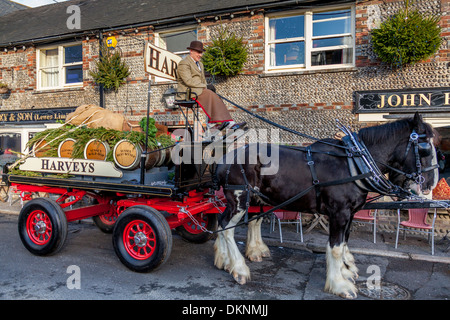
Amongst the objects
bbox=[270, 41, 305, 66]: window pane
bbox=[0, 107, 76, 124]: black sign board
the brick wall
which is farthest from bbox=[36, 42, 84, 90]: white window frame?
bbox=[270, 41, 305, 66]: window pane

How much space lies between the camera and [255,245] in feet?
18.1

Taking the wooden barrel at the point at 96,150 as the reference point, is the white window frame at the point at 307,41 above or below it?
above

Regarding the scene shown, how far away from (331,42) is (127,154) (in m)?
5.74

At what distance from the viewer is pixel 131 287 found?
4273 mm

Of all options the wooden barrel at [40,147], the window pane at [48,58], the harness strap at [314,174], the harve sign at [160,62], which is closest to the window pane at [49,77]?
the window pane at [48,58]

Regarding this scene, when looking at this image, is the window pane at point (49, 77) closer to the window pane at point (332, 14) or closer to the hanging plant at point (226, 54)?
the hanging plant at point (226, 54)

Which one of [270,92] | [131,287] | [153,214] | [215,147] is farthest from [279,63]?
[131,287]

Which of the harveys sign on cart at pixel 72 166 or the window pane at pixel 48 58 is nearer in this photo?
the harveys sign on cart at pixel 72 166

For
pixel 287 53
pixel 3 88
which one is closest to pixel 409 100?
pixel 287 53

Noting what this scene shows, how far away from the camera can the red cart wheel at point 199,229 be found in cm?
597

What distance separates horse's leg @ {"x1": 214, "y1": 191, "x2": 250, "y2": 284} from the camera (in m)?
4.48

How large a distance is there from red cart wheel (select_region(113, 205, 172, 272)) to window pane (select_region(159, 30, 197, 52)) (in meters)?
6.30

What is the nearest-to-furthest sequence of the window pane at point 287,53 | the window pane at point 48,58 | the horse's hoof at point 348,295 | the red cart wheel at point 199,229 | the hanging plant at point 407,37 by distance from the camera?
the horse's hoof at point 348,295 < the red cart wheel at point 199,229 < the hanging plant at point 407,37 < the window pane at point 287,53 < the window pane at point 48,58

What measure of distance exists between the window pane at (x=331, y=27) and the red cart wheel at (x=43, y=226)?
6.86 m
